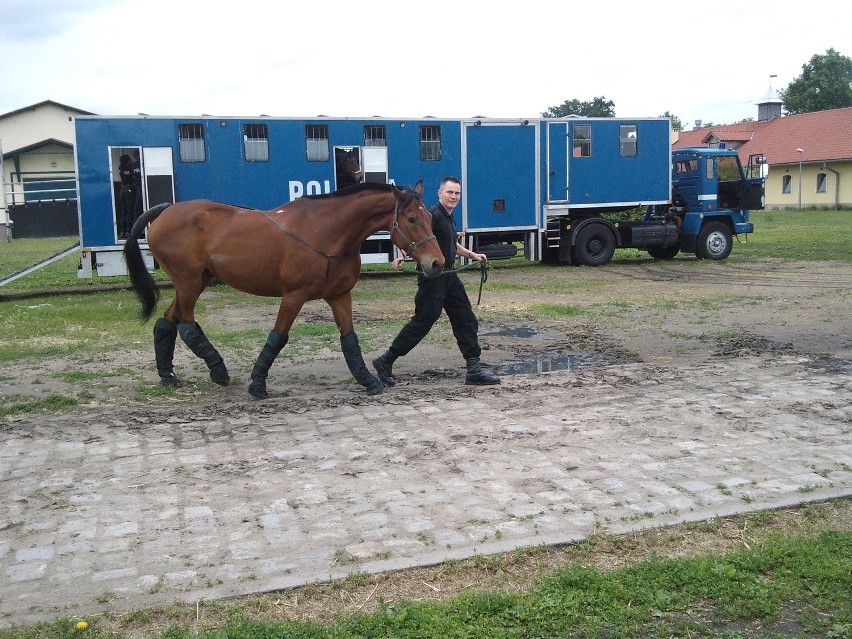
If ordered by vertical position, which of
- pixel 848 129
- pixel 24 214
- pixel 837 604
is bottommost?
pixel 837 604

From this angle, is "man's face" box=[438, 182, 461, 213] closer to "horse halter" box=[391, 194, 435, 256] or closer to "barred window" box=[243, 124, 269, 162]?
"horse halter" box=[391, 194, 435, 256]

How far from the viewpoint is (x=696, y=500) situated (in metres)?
4.96

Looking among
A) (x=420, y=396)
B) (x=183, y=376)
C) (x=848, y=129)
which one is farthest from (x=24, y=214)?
(x=848, y=129)

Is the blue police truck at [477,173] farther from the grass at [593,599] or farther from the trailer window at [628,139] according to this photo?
the grass at [593,599]

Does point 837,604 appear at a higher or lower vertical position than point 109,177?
lower

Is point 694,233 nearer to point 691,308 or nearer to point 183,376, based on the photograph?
point 691,308

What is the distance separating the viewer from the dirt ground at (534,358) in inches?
294

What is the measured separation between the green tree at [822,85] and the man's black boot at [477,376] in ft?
277

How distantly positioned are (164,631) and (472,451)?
2784 millimetres

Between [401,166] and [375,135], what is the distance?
0.90m

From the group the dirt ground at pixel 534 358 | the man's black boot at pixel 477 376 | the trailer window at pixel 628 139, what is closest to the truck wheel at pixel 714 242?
the trailer window at pixel 628 139

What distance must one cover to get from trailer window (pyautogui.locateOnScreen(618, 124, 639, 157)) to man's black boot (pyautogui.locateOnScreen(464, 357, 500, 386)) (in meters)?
15.5

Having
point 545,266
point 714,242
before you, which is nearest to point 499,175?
point 545,266

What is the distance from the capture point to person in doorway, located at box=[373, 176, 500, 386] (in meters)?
8.05
